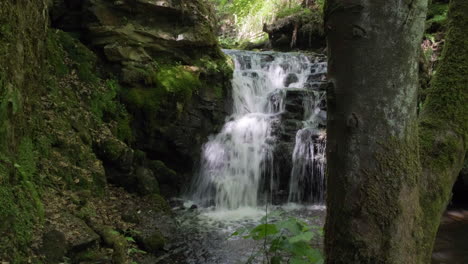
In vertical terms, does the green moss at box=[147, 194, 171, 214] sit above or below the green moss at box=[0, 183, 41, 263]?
below

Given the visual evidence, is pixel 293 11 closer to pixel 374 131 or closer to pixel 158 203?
pixel 158 203

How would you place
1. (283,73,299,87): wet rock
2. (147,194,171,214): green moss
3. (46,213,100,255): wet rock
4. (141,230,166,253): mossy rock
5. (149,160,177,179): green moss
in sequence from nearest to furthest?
(46,213,100,255): wet rock → (141,230,166,253): mossy rock → (147,194,171,214): green moss → (149,160,177,179): green moss → (283,73,299,87): wet rock

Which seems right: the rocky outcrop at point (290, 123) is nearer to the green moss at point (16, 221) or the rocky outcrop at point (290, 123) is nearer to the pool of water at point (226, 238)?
the pool of water at point (226, 238)

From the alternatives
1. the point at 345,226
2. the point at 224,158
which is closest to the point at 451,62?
the point at 345,226

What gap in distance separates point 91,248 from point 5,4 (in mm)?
2737

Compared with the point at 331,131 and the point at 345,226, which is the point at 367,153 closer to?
the point at 331,131

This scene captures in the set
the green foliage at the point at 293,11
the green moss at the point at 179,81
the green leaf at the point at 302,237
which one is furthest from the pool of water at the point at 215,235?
the green foliage at the point at 293,11

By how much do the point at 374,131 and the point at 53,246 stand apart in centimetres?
333

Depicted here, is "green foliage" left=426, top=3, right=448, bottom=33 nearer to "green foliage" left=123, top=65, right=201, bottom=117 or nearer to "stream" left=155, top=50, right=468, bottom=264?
"stream" left=155, top=50, right=468, bottom=264

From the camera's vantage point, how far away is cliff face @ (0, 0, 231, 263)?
3502mm

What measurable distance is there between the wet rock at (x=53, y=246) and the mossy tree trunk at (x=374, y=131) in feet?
9.77

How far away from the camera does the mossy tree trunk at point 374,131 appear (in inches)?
46.4

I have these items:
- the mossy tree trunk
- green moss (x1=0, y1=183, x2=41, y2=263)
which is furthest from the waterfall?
the mossy tree trunk

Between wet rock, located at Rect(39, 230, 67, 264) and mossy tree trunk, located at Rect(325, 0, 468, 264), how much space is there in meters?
2.98
